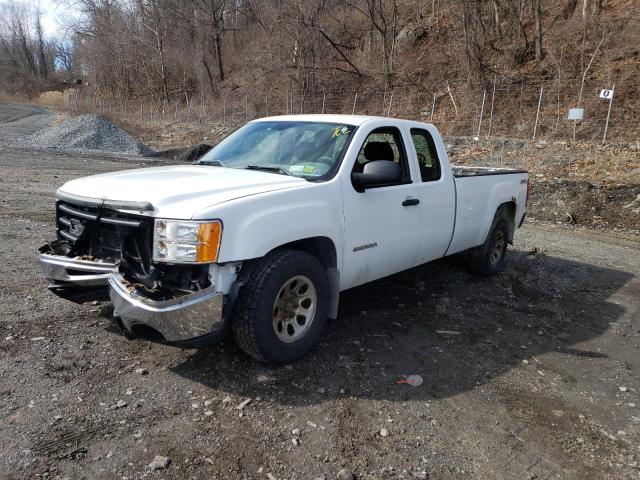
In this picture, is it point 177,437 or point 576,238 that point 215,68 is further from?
point 177,437

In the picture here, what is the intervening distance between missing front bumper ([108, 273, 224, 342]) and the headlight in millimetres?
229

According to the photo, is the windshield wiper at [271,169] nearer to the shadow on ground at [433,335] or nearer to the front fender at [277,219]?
the front fender at [277,219]

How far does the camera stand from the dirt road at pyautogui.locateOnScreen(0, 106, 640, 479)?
9.93 ft

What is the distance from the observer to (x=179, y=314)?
3352mm

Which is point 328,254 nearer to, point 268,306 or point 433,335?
point 268,306

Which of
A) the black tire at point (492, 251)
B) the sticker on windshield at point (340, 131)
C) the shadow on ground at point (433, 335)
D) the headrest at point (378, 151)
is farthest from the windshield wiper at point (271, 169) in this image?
the black tire at point (492, 251)

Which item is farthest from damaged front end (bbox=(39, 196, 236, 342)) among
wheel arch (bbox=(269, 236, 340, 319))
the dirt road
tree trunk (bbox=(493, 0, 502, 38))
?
tree trunk (bbox=(493, 0, 502, 38))

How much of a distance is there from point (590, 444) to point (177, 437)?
257cm

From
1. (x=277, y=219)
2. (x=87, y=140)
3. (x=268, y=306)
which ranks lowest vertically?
(x=87, y=140)

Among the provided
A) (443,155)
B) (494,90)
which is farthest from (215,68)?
(443,155)

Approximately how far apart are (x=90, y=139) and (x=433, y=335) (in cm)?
2640

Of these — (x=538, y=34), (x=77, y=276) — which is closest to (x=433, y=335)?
(x=77, y=276)

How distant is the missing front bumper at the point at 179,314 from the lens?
11.0ft

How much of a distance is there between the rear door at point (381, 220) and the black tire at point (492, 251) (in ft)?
5.82
